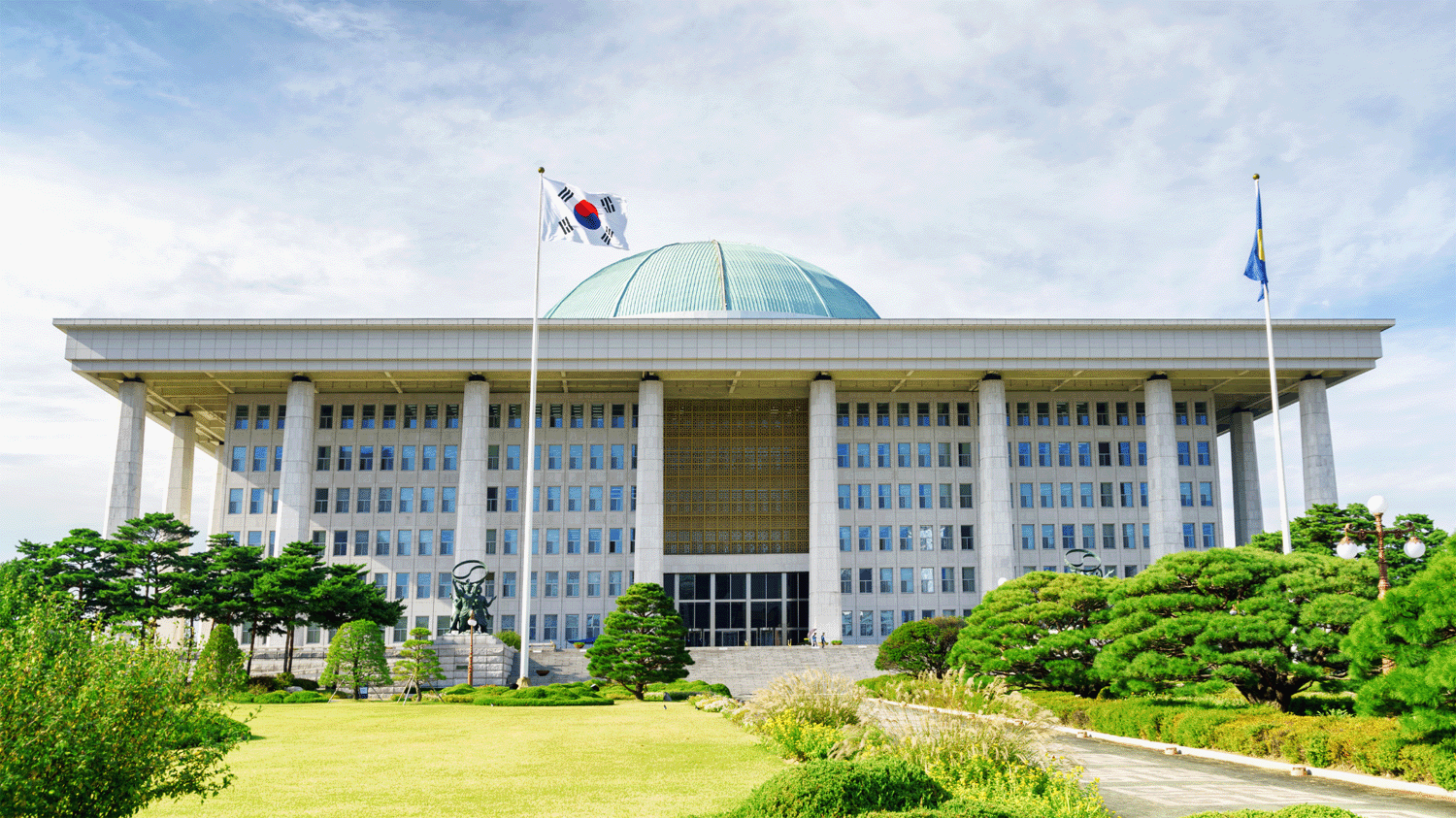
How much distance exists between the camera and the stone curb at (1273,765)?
603 inches

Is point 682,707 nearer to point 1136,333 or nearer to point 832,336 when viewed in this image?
point 832,336

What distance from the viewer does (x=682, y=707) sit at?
31812 millimetres

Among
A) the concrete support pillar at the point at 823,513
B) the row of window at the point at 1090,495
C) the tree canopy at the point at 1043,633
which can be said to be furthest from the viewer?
the row of window at the point at 1090,495

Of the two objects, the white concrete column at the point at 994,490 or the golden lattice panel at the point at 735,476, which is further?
the golden lattice panel at the point at 735,476

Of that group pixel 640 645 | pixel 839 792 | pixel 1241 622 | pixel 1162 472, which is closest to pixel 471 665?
pixel 640 645

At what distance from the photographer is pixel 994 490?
60.4 meters

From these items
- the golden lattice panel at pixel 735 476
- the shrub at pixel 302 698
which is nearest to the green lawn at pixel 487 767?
the shrub at pixel 302 698

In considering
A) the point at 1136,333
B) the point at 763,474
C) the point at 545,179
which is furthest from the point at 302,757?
the point at 1136,333

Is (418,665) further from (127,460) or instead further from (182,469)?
(182,469)

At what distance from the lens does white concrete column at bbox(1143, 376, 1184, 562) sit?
60.2 metres

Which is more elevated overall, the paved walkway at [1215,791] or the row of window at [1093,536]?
the row of window at [1093,536]

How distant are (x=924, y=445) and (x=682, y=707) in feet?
118

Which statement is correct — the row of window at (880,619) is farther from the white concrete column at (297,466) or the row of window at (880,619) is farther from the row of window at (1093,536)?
the white concrete column at (297,466)

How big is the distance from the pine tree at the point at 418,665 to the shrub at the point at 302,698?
2.74m
